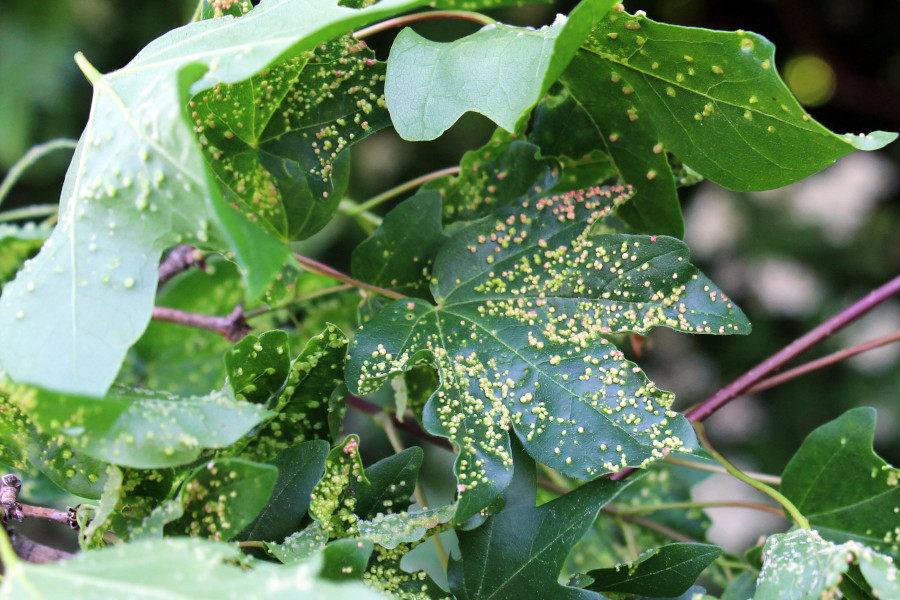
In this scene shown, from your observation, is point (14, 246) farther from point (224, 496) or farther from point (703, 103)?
point (703, 103)

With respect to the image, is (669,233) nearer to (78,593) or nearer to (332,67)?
(332,67)

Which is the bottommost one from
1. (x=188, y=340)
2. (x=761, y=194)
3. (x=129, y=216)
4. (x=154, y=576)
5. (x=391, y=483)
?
(x=761, y=194)

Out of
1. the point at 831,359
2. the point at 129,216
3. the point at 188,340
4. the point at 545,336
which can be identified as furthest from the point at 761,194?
the point at 129,216

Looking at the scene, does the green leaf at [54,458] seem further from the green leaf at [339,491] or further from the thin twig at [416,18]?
the thin twig at [416,18]

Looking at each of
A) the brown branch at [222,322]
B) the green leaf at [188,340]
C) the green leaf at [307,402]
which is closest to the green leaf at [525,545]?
the green leaf at [307,402]

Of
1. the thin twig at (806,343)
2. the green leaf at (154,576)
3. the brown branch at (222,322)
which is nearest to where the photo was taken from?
the green leaf at (154,576)

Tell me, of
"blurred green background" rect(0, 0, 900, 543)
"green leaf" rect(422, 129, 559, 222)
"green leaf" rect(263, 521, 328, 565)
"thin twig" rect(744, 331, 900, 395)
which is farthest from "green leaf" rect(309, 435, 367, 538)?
"blurred green background" rect(0, 0, 900, 543)
